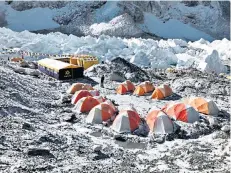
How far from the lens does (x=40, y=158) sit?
47.9 ft

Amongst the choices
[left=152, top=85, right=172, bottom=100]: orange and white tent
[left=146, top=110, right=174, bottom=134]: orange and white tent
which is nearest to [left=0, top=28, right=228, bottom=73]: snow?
[left=152, top=85, right=172, bottom=100]: orange and white tent

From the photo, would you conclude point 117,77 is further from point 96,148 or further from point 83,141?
point 96,148

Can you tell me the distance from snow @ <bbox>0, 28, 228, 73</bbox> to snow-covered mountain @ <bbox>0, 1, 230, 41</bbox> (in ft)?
40.2

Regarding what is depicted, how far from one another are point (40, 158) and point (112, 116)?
6203mm

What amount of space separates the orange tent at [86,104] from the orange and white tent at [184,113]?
381 cm

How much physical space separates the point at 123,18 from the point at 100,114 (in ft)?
137

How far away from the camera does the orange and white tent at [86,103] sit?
21547 mm

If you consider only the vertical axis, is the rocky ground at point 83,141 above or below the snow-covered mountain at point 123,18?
below

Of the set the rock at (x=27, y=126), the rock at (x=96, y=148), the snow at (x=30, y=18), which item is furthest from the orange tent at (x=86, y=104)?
the snow at (x=30, y=18)

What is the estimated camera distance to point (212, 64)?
36.8 m

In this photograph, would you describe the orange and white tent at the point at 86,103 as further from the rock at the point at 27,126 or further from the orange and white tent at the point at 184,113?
the rock at the point at 27,126

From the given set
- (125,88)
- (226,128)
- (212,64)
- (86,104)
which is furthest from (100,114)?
(212,64)

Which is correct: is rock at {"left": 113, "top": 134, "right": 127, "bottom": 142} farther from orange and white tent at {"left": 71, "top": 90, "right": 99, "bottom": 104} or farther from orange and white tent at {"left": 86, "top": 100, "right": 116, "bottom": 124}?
orange and white tent at {"left": 71, "top": 90, "right": 99, "bottom": 104}

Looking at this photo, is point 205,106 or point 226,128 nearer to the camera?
point 226,128
